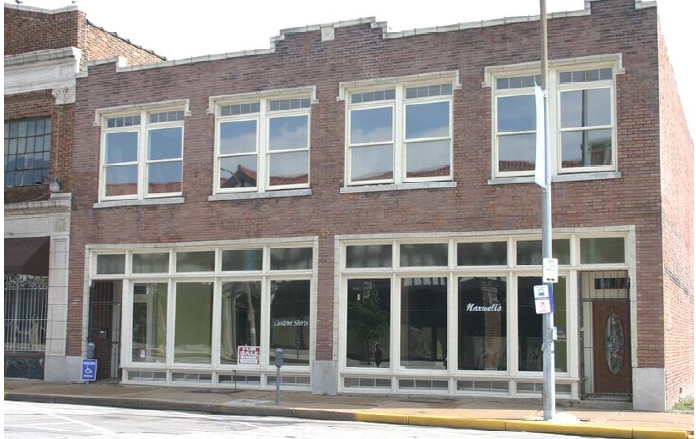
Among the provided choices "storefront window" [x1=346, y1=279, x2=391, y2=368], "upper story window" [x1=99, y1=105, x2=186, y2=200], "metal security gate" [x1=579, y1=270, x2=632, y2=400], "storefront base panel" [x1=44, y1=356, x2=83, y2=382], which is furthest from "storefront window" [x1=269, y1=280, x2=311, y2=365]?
"metal security gate" [x1=579, y1=270, x2=632, y2=400]

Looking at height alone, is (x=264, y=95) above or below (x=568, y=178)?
above

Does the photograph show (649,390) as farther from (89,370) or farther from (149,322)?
(89,370)

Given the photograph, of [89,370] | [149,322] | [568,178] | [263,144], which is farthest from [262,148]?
[568,178]

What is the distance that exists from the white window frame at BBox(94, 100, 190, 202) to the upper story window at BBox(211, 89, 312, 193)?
1.10 meters

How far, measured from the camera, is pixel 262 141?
67.7ft

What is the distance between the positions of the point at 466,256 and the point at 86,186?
1012cm

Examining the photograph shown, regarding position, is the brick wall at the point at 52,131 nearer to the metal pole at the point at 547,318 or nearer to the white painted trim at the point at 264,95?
the white painted trim at the point at 264,95

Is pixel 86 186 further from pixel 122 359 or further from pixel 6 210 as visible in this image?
pixel 122 359

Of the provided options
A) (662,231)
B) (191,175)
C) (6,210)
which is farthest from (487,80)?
(6,210)

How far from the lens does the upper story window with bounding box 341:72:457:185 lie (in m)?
19.0

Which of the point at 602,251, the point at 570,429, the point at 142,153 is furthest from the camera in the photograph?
the point at 142,153

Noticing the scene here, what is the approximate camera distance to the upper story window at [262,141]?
20.3 m

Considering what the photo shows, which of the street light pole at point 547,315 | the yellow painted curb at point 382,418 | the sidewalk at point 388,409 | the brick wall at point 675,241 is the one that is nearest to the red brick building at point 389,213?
the brick wall at point 675,241

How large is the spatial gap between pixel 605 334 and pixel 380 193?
5691 mm
